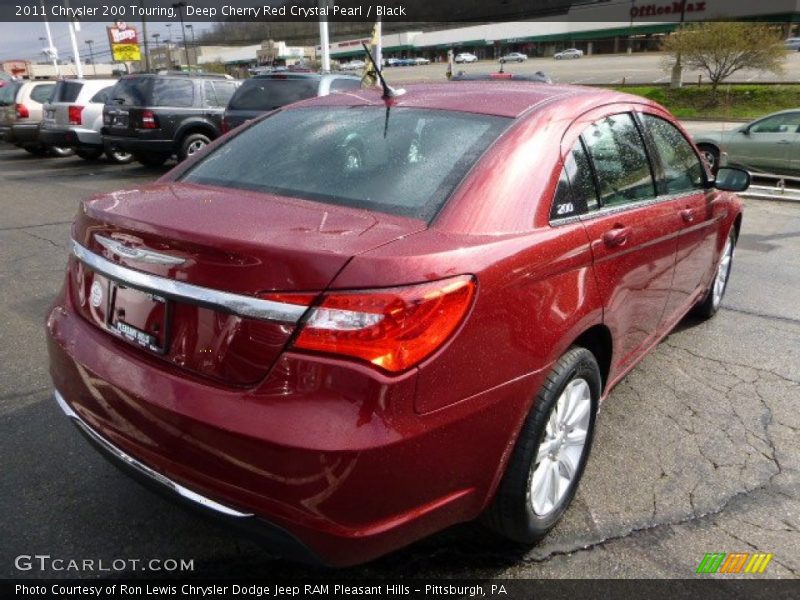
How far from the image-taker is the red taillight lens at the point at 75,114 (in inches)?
538

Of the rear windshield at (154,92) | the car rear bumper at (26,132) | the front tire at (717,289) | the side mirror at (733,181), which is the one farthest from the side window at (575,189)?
the car rear bumper at (26,132)

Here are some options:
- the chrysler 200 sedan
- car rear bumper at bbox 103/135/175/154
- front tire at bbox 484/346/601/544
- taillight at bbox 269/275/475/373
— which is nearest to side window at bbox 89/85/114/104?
car rear bumper at bbox 103/135/175/154

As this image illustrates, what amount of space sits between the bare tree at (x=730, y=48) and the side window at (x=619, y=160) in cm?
2827

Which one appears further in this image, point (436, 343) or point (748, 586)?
point (748, 586)

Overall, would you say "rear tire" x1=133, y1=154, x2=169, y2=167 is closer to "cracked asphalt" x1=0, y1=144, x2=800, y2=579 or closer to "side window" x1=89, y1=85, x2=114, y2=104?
"side window" x1=89, y1=85, x2=114, y2=104

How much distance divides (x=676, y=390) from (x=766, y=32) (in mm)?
28751

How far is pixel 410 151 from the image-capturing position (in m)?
2.46

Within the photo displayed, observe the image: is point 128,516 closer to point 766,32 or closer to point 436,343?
point 436,343

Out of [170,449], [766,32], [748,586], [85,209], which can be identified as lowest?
[748,586]

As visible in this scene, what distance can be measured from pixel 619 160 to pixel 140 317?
2097 millimetres

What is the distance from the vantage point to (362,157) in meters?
2.48

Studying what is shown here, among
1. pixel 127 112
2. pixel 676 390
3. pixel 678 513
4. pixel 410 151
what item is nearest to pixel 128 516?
pixel 410 151

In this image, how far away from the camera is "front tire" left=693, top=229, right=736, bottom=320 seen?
4660 mm

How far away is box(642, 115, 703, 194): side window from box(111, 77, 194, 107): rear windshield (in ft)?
34.9
